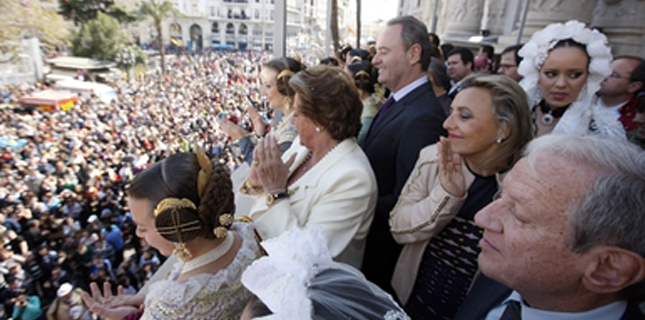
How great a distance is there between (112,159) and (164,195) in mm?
9364

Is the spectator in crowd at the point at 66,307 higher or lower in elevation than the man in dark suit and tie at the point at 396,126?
lower

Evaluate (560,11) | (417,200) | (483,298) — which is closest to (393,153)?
(417,200)

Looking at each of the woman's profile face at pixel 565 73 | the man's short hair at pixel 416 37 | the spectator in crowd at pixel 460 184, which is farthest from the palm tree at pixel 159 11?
the spectator in crowd at pixel 460 184

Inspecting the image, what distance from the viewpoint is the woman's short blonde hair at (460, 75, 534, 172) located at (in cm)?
141

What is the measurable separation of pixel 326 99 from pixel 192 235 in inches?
36.5


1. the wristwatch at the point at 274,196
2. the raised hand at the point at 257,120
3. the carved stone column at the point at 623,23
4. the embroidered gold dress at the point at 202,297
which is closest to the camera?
the embroidered gold dress at the point at 202,297

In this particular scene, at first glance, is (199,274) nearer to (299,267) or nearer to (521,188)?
(299,267)

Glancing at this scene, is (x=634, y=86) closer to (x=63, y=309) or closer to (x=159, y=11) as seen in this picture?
(x=63, y=309)

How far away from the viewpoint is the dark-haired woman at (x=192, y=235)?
125 centimetres

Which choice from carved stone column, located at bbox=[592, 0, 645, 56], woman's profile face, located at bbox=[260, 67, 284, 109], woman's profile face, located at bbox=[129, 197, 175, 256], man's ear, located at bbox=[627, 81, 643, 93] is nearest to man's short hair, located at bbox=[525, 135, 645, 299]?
woman's profile face, located at bbox=[129, 197, 175, 256]

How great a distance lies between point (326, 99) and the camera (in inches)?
68.4

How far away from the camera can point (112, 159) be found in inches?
358

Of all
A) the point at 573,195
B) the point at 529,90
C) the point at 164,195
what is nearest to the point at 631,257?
the point at 573,195

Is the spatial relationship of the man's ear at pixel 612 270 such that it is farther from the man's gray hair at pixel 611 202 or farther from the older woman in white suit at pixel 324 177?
the older woman in white suit at pixel 324 177
